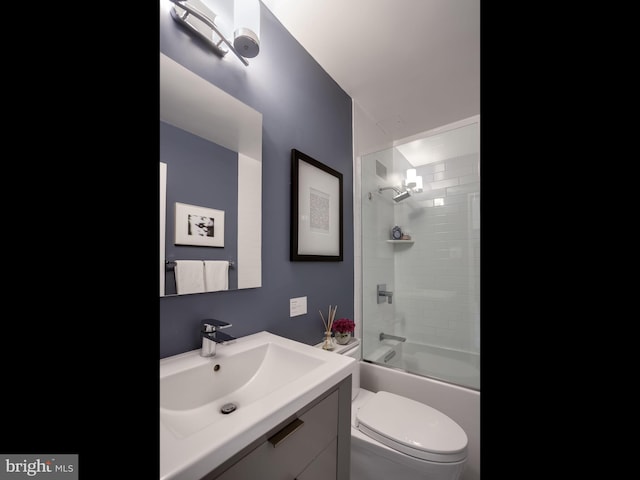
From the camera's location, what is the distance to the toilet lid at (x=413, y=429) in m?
1.04

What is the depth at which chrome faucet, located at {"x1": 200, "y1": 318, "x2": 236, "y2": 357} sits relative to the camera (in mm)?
901

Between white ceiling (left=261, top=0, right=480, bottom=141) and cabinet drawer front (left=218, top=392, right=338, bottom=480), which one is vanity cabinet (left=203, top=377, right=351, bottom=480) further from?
white ceiling (left=261, top=0, right=480, bottom=141)

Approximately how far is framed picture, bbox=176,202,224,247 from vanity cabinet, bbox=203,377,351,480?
0.62 m

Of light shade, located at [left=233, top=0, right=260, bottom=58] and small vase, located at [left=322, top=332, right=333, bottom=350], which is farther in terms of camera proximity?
small vase, located at [left=322, top=332, right=333, bottom=350]

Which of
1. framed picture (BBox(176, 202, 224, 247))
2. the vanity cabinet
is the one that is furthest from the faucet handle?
the vanity cabinet

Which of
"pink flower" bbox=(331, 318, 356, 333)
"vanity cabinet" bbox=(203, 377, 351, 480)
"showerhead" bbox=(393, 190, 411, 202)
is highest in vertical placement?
"showerhead" bbox=(393, 190, 411, 202)

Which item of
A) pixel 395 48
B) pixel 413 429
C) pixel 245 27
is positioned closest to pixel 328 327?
pixel 413 429

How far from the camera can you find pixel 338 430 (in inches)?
34.3

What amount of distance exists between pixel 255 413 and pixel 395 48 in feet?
5.51

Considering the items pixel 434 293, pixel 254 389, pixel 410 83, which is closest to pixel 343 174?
pixel 410 83

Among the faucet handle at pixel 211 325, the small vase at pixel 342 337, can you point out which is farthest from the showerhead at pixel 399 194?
the faucet handle at pixel 211 325

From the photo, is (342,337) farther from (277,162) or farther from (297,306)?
(277,162)
